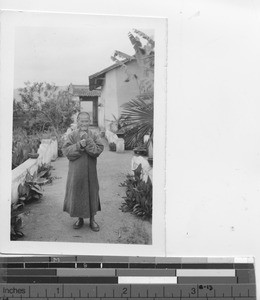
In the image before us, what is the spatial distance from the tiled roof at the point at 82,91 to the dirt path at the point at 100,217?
105 mm

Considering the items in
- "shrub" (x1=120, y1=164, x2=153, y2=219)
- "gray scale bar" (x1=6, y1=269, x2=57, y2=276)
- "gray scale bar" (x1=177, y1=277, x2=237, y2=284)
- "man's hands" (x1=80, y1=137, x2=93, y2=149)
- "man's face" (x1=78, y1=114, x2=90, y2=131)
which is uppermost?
"man's face" (x1=78, y1=114, x2=90, y2=131)

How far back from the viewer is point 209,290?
72cm

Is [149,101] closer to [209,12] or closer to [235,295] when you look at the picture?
[209,12]

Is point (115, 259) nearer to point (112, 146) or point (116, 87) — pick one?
point (112, 146)

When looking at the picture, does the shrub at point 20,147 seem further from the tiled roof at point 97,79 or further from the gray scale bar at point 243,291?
the gray scale bar at point 243,291

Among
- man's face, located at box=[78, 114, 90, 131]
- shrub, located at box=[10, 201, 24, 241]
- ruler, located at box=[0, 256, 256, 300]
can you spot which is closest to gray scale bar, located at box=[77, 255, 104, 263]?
ruler, located at box=[0, 256, 256, 300]

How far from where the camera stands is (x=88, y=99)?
706 mm

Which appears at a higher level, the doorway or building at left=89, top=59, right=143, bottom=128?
building at left=89, top=59, right=143, bottom=128

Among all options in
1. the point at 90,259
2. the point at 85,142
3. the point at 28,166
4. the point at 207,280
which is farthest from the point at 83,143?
the point at 207,280

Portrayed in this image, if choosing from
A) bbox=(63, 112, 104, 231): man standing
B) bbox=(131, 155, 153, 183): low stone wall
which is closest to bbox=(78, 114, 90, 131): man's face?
bbox=(63, 112, 104, 231): man standing

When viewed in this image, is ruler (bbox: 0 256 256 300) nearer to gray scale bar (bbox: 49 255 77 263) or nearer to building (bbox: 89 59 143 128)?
gray scale bar (bbox: 49 255 77 263)

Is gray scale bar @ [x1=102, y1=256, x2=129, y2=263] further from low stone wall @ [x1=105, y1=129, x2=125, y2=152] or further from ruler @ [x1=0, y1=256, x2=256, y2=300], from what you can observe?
low stone wall @ [x1=105, y1=129, x2=125, y2=152]

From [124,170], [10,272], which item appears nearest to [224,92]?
[124,170]

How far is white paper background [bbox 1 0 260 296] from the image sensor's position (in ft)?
2.31
